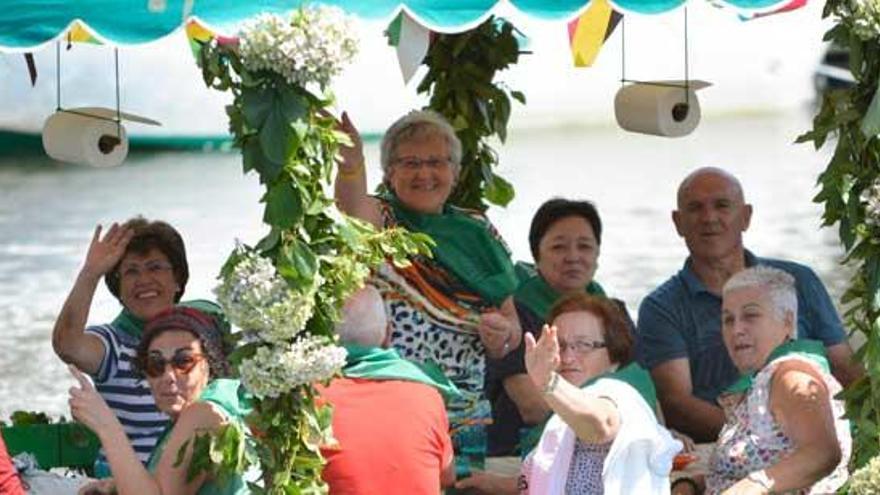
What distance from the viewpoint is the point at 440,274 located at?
786 centimetres

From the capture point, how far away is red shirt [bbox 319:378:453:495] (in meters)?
6.52

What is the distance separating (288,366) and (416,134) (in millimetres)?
1792

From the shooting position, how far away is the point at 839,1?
6531 mm

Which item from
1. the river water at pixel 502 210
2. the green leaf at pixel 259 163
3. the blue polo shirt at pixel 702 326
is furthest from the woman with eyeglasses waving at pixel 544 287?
the river water at pixel 502 210

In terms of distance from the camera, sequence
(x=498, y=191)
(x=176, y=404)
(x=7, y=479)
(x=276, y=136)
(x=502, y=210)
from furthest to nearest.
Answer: (x=502, y=210) < (x=498, y=191) < (x=176, y=404) < (x=7, y=479) < (x=276, y=136)

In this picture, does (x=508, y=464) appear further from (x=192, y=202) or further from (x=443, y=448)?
(x=192, y=202)

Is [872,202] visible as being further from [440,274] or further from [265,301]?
[440,274]

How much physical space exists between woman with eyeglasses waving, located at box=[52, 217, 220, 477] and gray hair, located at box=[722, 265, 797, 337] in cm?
187

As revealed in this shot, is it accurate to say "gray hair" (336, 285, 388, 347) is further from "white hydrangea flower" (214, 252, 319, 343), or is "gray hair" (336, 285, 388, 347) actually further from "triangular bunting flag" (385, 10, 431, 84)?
"triangular bunting flag" (385, 10, 431, 84)

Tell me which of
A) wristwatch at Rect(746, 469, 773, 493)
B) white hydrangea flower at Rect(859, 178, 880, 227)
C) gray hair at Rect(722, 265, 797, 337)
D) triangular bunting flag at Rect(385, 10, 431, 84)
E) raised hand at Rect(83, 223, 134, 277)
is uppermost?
triangular bunting flag at Rect(385, 10, 431, 84)

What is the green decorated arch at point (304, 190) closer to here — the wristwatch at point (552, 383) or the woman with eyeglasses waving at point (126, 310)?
the wristwatch at point (552, 383)

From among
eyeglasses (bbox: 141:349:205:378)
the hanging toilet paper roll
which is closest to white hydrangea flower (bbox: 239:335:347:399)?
eyeglasses (bbox: 141:349:205:378)

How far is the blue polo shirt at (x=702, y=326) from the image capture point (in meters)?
8.26

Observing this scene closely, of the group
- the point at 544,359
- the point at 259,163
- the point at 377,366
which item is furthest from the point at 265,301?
the point at 544,359
